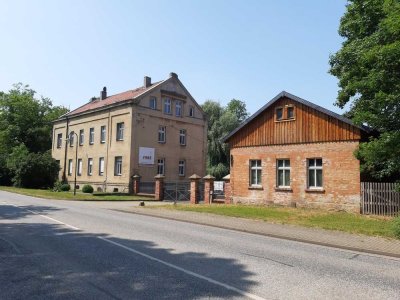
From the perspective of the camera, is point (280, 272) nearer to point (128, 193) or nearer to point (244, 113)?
point (128, 193)

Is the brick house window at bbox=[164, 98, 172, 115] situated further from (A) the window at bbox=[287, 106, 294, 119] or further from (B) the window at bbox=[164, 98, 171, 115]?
(A) the window at bbox=[287, 106, 294, 119]

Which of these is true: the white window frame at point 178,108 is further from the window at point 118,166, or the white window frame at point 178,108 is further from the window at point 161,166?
the window at point 118,166

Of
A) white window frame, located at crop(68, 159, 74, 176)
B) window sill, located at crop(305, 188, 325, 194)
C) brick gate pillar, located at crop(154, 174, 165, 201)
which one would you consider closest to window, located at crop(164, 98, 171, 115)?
brick gate pillar, located at crop(154, 174, 165, 201)

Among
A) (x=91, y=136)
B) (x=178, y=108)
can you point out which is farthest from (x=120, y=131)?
(x=178, y=108)

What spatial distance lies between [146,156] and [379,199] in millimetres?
24824

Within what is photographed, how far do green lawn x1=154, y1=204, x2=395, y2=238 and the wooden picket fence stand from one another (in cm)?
88

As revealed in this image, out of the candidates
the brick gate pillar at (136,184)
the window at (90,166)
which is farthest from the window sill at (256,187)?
the window at (90,166)

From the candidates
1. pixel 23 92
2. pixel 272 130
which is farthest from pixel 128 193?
pixel 23 92

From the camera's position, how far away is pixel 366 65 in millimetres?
17359

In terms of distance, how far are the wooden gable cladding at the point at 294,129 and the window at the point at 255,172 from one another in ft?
3.89

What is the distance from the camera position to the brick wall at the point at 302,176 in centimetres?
1931

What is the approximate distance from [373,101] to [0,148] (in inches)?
2155

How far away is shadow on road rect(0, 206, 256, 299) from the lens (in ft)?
18.5

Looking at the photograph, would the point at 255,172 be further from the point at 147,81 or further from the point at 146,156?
the point at 147,81
